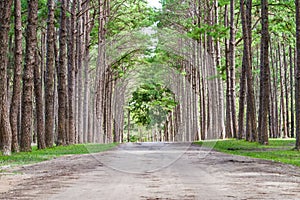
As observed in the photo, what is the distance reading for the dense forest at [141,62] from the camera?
70.1 feet

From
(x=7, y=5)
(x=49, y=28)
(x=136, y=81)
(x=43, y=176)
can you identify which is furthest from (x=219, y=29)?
(x=136, y=81)

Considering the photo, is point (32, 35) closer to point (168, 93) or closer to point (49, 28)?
point (49, 28)

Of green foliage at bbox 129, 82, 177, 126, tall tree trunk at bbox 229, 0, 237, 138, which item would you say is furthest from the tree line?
green foliage at bbox 129, 82, 177, 126

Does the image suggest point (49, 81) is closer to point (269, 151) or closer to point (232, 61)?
point (269, 151)

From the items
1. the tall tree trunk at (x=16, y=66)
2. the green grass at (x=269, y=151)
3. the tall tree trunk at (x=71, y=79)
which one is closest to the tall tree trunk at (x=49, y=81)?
the tall tree trunk at (x=16, y=66)

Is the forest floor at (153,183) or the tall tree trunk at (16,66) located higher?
the tall tree trunk at (16,66)

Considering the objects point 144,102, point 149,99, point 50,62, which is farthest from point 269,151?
point 144,102

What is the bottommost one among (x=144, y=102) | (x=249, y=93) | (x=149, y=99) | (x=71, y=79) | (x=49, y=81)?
(x=249, y=93)

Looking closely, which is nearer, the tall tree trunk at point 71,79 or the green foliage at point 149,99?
the tall tree trunk at point 71,79

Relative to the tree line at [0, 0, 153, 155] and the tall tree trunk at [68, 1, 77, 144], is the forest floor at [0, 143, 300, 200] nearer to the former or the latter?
the tree line at [0, 0, 153, 155]

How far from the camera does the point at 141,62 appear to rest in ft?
173

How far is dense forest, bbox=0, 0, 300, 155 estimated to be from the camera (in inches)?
841

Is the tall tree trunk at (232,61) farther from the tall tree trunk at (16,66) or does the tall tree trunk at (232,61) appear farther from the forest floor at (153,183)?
the forest floor at (153,183)

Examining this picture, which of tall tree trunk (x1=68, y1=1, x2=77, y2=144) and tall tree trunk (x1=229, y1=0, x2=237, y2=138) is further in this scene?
tall tree trunk (x1=229, y1=0, x2=237, y2=138)
